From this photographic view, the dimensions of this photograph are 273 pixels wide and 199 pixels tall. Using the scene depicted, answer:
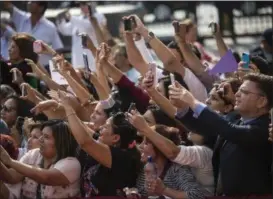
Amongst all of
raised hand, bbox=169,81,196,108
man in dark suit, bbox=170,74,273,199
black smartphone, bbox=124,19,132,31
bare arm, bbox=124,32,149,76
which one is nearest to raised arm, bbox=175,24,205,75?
bare arm, bbox=124,32,149,76

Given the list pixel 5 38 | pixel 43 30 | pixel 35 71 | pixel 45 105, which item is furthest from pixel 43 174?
pixel 43 30

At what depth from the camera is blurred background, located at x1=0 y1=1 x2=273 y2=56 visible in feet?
62.2

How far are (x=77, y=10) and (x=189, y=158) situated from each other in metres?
10.0

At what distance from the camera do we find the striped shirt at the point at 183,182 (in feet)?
25.0

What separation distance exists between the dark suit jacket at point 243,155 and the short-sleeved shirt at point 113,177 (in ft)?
2.46

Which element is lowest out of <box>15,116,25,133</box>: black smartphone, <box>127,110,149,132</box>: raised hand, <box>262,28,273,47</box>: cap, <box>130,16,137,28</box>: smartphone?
<box>262,28,273,47</box>: cap

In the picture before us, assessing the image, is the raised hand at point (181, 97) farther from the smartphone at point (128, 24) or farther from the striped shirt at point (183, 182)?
the smartphone at point (128, 24)

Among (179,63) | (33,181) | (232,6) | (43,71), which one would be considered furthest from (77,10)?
(33,181)

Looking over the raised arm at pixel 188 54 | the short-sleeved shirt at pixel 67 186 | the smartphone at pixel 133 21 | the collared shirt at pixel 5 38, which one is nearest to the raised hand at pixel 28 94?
the smartphone at pixel 133 21

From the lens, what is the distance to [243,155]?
24.5 feet

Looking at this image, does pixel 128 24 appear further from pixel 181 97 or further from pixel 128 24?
pixel 181 97

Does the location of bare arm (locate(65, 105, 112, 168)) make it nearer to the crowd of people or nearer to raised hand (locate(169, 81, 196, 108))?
the crowd of people

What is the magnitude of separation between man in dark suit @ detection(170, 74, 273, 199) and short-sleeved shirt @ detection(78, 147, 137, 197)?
0.74m

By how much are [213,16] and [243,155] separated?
11.9m
